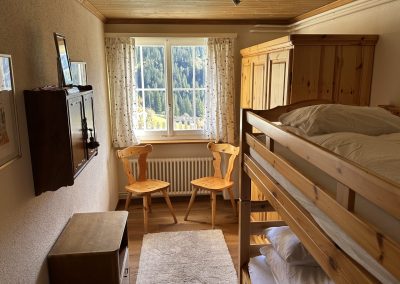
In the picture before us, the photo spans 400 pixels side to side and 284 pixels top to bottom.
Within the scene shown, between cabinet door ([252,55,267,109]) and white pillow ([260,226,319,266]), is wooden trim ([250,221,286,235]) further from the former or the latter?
cabinet door ([252,55,267,109])

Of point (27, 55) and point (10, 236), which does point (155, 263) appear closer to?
point (10, 236)

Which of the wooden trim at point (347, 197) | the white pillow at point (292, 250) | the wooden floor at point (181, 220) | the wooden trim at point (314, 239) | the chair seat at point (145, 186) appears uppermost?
the wooden trim at point (347, 197)

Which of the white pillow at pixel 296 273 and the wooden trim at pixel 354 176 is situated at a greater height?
the wooden trim at pixel 354 176

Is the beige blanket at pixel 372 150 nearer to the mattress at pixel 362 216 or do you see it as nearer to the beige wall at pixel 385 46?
the mattress at pixel 362 216

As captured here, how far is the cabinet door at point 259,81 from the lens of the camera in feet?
9.98

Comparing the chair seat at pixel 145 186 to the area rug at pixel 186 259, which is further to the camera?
the chair seat at pixel 145 186

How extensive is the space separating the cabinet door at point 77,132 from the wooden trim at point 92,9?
129 cm

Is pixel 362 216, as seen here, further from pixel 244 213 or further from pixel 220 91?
pixel 220 91

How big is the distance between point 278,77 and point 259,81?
535 millimetres

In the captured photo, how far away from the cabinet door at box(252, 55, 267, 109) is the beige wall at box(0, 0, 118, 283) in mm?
1643

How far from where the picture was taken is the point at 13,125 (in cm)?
138

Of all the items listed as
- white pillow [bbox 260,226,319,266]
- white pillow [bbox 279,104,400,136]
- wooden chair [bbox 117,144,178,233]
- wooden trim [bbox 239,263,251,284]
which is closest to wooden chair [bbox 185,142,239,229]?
wooden chair [bbox 117,144,178,233]

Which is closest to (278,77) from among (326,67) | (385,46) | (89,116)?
(326,67)

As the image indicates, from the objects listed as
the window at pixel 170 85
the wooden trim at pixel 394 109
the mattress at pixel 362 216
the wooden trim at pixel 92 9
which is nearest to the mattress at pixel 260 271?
the mattress at pixel 362 216
